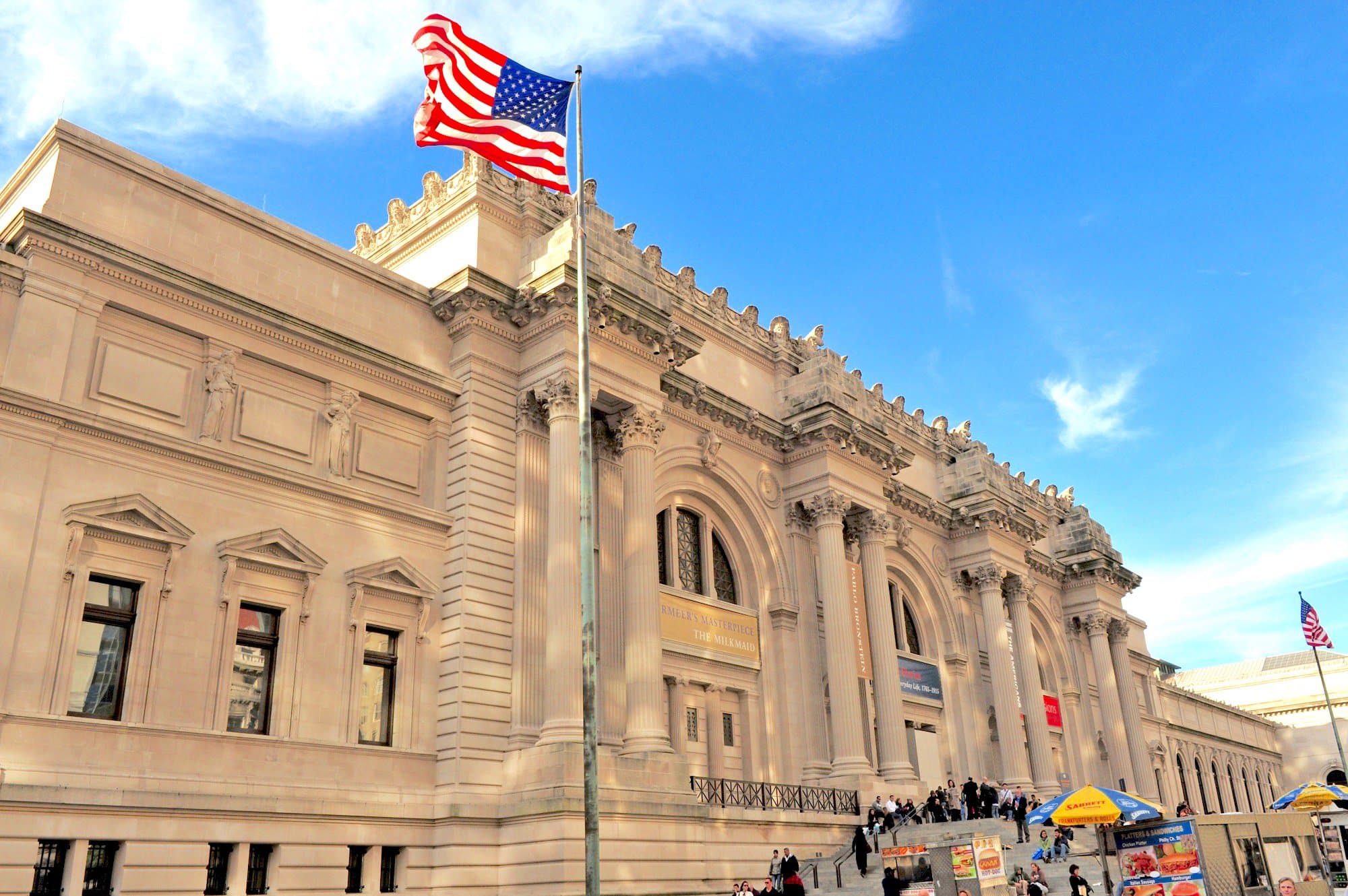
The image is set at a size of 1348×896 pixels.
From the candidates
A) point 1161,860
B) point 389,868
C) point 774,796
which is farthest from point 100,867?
point 774,796

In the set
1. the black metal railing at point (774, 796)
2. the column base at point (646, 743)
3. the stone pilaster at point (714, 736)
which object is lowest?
the black metal railing at point (774, 796)

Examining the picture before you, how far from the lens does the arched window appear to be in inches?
1283

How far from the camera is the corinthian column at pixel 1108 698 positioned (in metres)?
51.0

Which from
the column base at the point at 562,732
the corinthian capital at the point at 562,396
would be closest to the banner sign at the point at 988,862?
the column base at the point at 562,732

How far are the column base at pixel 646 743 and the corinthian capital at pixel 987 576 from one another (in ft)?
73.4

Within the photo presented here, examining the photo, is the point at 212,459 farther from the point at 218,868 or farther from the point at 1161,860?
the point at 1161,860

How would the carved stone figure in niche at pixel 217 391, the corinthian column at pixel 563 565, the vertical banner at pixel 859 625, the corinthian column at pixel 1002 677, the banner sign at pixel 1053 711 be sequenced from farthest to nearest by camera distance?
1. the banner sign at pixel 1053 711
2. the corinthian column at pixel 1002 677
3. the vertical banner at pixel 859 625
4. the corinthian column at pixel 563 565
5. the carved stone figure in niche at pixel 217 391

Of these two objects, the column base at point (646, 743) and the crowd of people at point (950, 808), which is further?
the crowd of people at point (950, 808)

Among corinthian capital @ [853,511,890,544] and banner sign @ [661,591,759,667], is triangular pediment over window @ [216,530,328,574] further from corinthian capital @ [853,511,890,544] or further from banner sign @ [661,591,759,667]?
corinthian capital @ [853,511,890,544]

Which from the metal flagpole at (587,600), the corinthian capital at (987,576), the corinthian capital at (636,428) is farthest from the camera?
the corinthian capital at (987,576)

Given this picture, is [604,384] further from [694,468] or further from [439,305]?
[694,468]

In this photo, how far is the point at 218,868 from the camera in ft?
67.1

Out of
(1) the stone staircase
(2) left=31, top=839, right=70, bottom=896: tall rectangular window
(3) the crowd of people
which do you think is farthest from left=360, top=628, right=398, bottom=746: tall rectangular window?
(3) the crowd of people

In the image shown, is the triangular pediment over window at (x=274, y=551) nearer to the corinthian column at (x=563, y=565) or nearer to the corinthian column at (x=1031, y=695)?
the corinthian column at (x=563, y=565)
